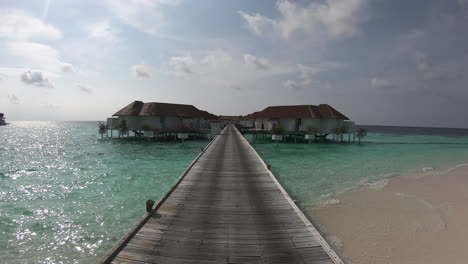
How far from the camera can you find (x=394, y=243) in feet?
19.9

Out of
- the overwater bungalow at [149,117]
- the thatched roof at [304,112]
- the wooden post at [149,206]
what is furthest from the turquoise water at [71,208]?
the thatched roof at [304,112]

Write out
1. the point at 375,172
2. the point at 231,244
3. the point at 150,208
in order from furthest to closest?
the point at 375,172 < the point at 150,208 < the point at 231,244

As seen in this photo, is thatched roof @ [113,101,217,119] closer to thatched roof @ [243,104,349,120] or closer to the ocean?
thatched roof @ [243,104,349,120]

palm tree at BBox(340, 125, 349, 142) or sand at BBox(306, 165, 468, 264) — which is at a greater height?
palm tree at BBox(340, 125, 349, 142)

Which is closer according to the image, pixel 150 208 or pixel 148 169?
pixel 150 208

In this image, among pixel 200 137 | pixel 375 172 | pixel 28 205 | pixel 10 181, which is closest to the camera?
pixel 28 205

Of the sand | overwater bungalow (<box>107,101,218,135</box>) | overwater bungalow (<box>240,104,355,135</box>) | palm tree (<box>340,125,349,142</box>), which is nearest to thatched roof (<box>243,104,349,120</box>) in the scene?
overwater bungalow (<box>240,104,355,135</box>)

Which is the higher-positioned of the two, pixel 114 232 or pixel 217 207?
pixel 217 207

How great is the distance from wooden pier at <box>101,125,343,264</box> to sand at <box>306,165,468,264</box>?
215 cm

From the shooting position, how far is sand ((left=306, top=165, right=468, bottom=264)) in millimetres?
5596

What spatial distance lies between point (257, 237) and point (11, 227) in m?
8.42

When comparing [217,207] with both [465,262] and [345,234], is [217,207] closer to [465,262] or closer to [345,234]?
[345,234]

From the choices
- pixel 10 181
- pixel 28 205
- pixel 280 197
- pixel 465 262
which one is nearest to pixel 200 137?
pixel 10 181

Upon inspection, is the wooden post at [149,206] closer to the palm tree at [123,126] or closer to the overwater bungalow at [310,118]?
the overwater bungalow at [310,118]
